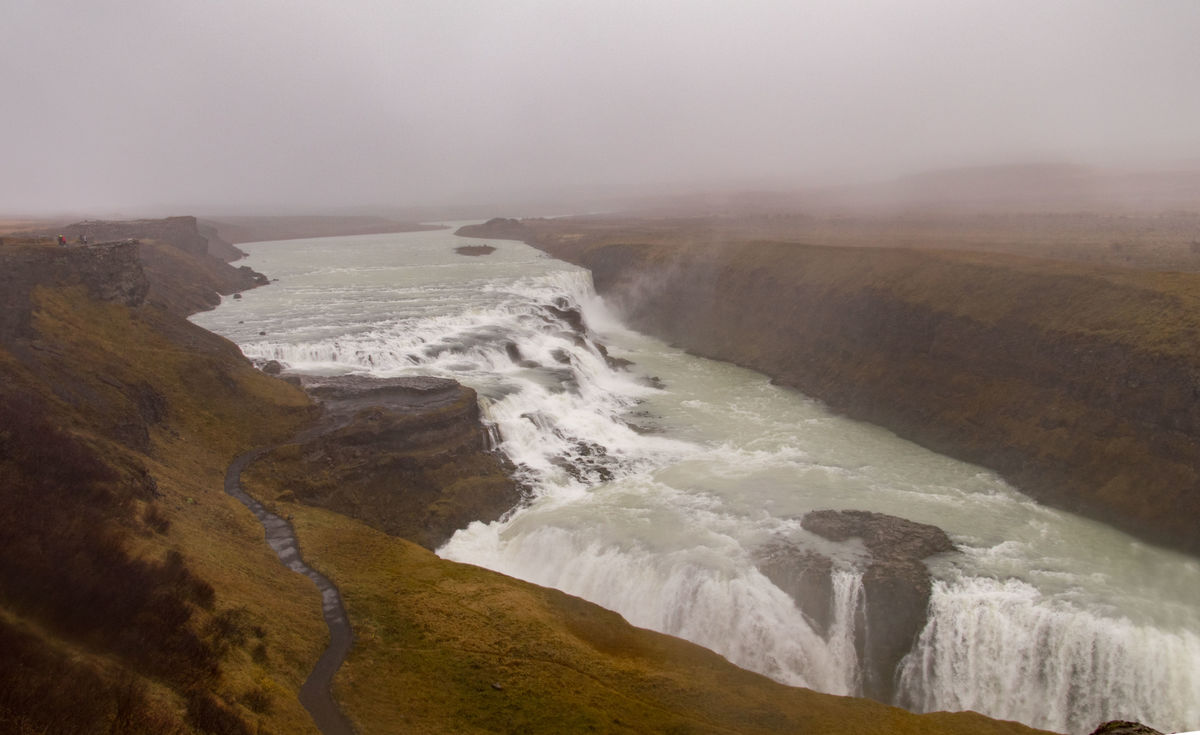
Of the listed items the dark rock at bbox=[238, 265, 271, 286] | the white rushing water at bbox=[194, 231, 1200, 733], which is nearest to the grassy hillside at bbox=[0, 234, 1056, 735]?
the white rushing water at bbox=[194, 231, 1200, 733]

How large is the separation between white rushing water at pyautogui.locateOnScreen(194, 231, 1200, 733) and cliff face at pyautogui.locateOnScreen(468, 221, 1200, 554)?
2.11m

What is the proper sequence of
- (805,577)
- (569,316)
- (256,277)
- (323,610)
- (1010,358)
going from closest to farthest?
(323,610) < (805,577) < (1010,358) < (569,316) < (256,277)

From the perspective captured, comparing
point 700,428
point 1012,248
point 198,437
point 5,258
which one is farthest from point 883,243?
point 5,258

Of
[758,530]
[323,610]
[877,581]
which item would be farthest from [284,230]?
[877,581]

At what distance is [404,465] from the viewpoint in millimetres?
36562

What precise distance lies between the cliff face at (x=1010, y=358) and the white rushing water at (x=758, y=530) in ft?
6.94

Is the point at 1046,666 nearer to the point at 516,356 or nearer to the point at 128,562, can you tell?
the point at 128,562

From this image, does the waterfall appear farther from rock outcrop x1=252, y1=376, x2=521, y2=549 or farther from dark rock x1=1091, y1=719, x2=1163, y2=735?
rock outcrop x1=252, y1=376, x2=521, y2=549

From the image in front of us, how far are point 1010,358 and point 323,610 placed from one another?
42083mm

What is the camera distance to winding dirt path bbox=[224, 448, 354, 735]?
17422 mm

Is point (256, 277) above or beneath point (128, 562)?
above

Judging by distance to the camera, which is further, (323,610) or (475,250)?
(475,250)

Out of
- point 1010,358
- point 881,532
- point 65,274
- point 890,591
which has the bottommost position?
point 890,591

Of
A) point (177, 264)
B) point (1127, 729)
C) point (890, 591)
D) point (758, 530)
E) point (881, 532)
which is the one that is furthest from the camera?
point (177, 264)
